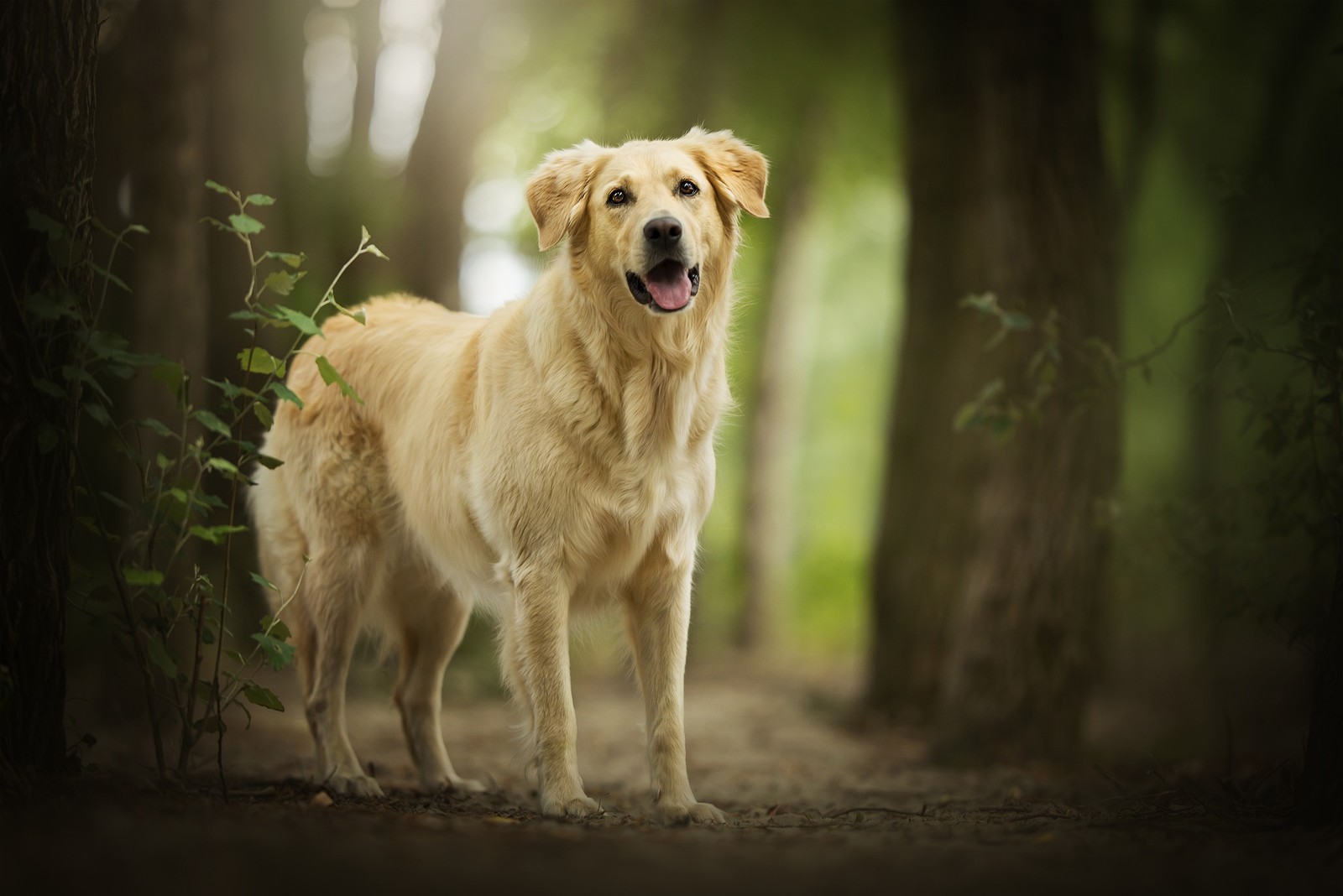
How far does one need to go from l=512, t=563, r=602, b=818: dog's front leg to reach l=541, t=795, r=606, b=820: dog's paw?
21 mm

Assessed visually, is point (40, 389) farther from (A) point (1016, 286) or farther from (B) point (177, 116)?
(A) point (1016, 286)

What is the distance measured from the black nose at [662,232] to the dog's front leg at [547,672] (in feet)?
3.95

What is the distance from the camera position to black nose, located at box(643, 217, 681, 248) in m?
3.74

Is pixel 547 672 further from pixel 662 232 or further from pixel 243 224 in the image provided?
pixel 243 224

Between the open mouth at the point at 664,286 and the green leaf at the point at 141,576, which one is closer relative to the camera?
the green leaf at the point at 141,576

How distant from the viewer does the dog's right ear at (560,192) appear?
4.06 meters

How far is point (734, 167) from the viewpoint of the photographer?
4.23m

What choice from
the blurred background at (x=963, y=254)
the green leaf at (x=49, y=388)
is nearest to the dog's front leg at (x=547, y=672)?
the blurred background at (x=963, y=254)

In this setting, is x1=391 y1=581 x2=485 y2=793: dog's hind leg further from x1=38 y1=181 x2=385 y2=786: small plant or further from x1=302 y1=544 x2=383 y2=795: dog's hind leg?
x1=38 y1=181 x2=385 y2=786: small plant

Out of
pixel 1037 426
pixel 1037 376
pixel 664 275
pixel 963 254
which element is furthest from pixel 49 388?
pixel 963 254

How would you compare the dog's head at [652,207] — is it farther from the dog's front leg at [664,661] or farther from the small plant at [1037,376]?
the small plant at [1037,376]

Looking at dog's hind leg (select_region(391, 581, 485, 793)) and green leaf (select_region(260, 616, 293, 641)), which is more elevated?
green leaf (select_region(260, 616, 293, 641))

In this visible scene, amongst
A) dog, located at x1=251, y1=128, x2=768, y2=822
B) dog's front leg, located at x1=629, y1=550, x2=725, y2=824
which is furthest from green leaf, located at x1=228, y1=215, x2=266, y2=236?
dog's front leg, located at x1=629, y1=550, x2=725, y2=824

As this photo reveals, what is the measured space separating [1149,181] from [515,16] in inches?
279
